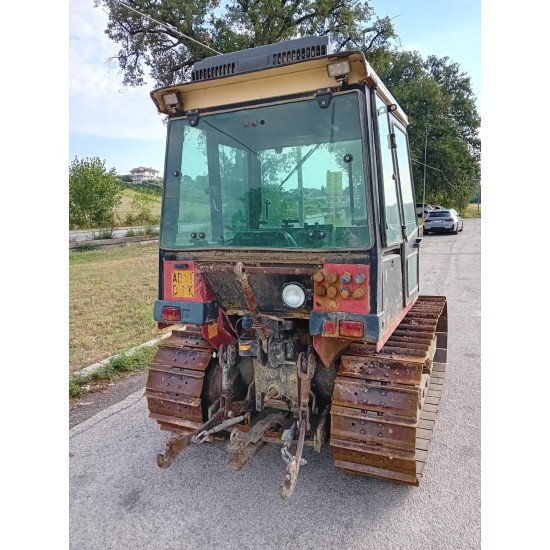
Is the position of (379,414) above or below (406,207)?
below

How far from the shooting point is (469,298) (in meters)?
8.66

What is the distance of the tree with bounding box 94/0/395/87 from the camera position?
51.3 ft

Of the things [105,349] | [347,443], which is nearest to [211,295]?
[347,443]

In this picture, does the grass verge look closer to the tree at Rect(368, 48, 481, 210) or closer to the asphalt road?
the asphalt road

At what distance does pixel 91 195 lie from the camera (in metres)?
23.3

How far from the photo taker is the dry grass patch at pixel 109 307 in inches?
232

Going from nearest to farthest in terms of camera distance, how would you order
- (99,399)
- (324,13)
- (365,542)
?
(365,542) → (99,399) → (324,13)

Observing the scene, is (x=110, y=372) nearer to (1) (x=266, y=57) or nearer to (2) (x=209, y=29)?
(1) (x=266, y=57)

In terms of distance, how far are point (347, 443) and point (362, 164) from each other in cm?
169

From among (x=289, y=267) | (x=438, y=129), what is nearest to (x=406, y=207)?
(x=289, y=267)

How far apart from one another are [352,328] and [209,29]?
16.4m

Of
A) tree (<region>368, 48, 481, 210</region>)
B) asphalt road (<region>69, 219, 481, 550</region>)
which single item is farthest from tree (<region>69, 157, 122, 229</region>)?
asphalt road (<region>69, 219, 481, 550</region>)

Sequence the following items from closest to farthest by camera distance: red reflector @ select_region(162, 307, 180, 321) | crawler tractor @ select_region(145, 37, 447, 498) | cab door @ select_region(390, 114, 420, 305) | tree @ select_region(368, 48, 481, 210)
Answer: crawler tractor @ select_region(145, 37, 447, 498) → red reflector @ select_region(162, 307, 180, 321) → cab door @ select_region(390, 114, 420, 305) → tree @ select_region(368, 48, 481, 210)

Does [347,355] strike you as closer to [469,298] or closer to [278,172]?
[278,172]
